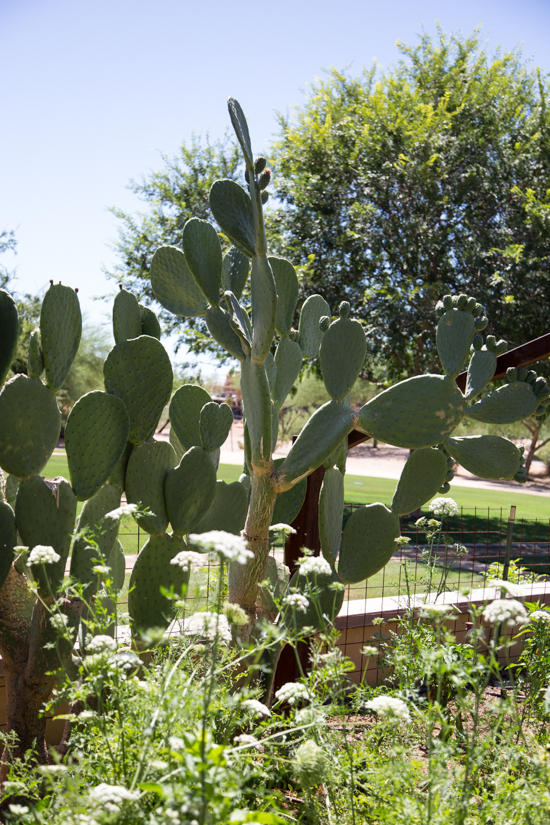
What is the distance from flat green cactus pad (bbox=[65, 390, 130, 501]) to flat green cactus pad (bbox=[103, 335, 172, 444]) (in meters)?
0.11

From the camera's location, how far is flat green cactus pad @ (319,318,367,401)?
2.69m

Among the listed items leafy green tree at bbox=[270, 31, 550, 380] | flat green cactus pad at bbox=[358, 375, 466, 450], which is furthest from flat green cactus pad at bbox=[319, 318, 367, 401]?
leafy green tree at bbox=[270, 31, 550, 380]

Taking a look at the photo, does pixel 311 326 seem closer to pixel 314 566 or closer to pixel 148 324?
pixel 148 324

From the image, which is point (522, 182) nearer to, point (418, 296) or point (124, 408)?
point (418, 296)

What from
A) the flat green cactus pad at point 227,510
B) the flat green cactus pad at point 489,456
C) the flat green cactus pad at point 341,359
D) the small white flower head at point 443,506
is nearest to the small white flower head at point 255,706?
the flat green cactus pad at point 227,510

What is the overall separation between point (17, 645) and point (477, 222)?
925 cm

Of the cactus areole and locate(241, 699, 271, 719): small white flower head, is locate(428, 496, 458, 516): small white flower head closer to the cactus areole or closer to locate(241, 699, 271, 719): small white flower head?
the cactus areole

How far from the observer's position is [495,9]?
8609 mm

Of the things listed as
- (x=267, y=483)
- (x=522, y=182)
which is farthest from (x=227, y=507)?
(x=522, y=182)

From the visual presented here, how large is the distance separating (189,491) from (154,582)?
36 cm

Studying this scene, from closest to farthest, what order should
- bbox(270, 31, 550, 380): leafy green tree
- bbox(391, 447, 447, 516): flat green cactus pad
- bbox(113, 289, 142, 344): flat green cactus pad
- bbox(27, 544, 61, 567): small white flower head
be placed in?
1. bbox(27, 544, 61, 567): small white flower head
2. bbox(113, 289, 142, 344): flat green cactus pad
3. bbox(391, 447, 447, 516): flat green cactus pad
4. bbox(270, 31, 550, 380): leafy green tree

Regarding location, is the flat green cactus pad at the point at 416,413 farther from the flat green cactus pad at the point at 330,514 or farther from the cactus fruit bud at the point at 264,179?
the cactus fruit bud at the point at 264,179

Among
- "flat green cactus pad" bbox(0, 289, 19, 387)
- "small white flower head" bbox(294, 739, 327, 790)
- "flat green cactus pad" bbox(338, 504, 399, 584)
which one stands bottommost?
"small white flower head" bbox(294, 739, 327, 790)

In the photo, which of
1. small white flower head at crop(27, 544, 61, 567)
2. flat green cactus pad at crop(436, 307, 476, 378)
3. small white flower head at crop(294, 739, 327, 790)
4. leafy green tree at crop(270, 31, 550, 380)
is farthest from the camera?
leafy green tree at crop(270, 31, 550, 380)
